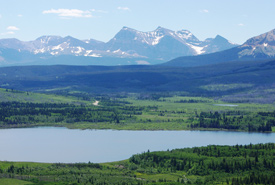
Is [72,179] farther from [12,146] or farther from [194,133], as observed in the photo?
[194,133]

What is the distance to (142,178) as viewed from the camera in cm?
11344

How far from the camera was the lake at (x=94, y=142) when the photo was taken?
144125mm

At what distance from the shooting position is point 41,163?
127875mm

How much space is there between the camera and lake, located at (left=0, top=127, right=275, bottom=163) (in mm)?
144125

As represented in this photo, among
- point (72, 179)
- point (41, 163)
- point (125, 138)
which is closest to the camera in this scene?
point (72, 179)

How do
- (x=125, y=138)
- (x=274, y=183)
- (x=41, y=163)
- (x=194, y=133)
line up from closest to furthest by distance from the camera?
(x=274, y=183)
(x=41, y=163)
(x=125, y=138)
(x=194, y=133)

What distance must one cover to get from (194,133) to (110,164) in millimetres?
64056

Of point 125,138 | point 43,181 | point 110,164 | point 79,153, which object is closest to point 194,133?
point 125,138

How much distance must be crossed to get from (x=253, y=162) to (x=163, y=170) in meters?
19.0

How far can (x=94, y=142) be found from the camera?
167000 millimetres

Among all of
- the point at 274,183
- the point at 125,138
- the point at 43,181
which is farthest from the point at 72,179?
the point at 125,138

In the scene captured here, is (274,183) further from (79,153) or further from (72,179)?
(79,153)

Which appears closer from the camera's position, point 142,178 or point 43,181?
point 43,181

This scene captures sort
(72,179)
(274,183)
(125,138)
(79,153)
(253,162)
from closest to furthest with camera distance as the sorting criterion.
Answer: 1. (274,183)
2. (72,179)
3. (253,162)
4. (79,153)
5. (125,138)
